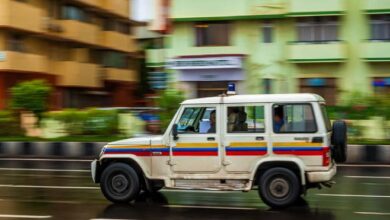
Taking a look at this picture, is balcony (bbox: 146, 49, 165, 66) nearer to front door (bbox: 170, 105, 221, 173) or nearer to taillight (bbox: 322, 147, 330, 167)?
front door (bbox: 170, 105, 221, 173)

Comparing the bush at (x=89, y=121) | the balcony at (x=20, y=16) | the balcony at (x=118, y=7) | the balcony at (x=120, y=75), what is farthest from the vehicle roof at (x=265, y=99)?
the balcony at (x=118, y=7)

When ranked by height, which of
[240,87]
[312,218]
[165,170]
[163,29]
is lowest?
[312,218]

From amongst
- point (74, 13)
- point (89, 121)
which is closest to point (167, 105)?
point (89, 121)

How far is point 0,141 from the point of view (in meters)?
21.2

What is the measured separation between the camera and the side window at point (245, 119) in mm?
9516

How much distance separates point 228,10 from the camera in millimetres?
29078

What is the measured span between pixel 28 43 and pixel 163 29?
978 cm

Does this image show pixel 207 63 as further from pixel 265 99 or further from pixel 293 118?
pixel 293 118

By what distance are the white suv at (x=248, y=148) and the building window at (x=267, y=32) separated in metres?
19.8

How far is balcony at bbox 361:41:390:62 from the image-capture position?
27438mm

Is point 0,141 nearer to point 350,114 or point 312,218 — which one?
point 350,114

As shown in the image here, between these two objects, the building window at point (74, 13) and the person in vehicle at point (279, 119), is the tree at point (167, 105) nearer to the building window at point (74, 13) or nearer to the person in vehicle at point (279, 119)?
the person in vehicle at point (279, 119)

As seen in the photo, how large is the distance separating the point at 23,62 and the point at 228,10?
12.0 metres

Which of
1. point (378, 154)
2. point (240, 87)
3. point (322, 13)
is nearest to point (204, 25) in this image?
point (240, 87)
